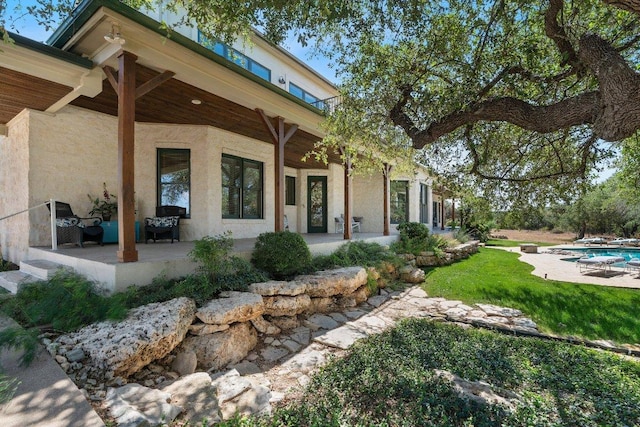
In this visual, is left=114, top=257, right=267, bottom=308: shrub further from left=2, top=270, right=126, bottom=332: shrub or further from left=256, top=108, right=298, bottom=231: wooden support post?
left=256, top=108, right=298, bottom=231: wooden support post

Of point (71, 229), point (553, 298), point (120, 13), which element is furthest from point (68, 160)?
point (553, 298)

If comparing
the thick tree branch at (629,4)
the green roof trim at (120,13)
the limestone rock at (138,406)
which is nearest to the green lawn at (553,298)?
the thick tree branch at (629,4)

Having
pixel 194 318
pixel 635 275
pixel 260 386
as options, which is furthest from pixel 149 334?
pixel 635 275

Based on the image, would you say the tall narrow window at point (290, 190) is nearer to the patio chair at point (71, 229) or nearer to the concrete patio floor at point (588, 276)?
the patio chair at point (71, 229)

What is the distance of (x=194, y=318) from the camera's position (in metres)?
3.95

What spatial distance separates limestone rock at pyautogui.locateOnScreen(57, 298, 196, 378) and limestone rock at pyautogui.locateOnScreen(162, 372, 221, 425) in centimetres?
40

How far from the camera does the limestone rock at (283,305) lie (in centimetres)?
496

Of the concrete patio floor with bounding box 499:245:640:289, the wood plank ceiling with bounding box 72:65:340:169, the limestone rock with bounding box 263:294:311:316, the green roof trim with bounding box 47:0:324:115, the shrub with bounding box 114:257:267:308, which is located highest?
the green roof trim with bounding box 47:0:324:115

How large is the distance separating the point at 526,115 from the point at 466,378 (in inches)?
119

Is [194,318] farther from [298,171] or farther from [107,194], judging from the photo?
[298,171]

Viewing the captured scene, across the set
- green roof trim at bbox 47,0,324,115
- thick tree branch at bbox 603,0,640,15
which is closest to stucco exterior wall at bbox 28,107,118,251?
green roof trim at bbox 47,0,324,115

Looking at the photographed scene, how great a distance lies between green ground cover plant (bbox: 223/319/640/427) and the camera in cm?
250

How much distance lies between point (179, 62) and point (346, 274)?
15.9 ft

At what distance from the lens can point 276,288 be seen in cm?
502
